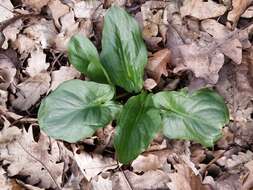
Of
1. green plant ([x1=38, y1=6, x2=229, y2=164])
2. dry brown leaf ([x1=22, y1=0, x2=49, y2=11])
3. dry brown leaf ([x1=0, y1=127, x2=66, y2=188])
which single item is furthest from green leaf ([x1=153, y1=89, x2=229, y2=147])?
dry brown leaf ([x1=22, y1=0, x2=49, y2=11])

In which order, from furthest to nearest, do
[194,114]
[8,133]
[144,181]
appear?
[8,133], [144,181], [194,114]

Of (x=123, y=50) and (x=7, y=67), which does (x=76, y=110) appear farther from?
(x=7, y=67)

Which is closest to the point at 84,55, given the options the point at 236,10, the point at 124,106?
the point at 124,106

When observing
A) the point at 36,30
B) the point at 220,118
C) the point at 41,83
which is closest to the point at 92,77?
the point at 41,83

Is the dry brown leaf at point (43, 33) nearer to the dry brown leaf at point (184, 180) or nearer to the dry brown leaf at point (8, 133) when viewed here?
the dry brown leaf at point (8, 133)

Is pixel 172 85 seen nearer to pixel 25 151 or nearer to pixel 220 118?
pixel 220 118

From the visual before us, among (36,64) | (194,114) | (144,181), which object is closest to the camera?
(194,114)

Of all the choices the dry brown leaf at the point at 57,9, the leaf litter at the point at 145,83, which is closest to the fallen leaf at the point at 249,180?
the leaf litter at the point at 145,83
